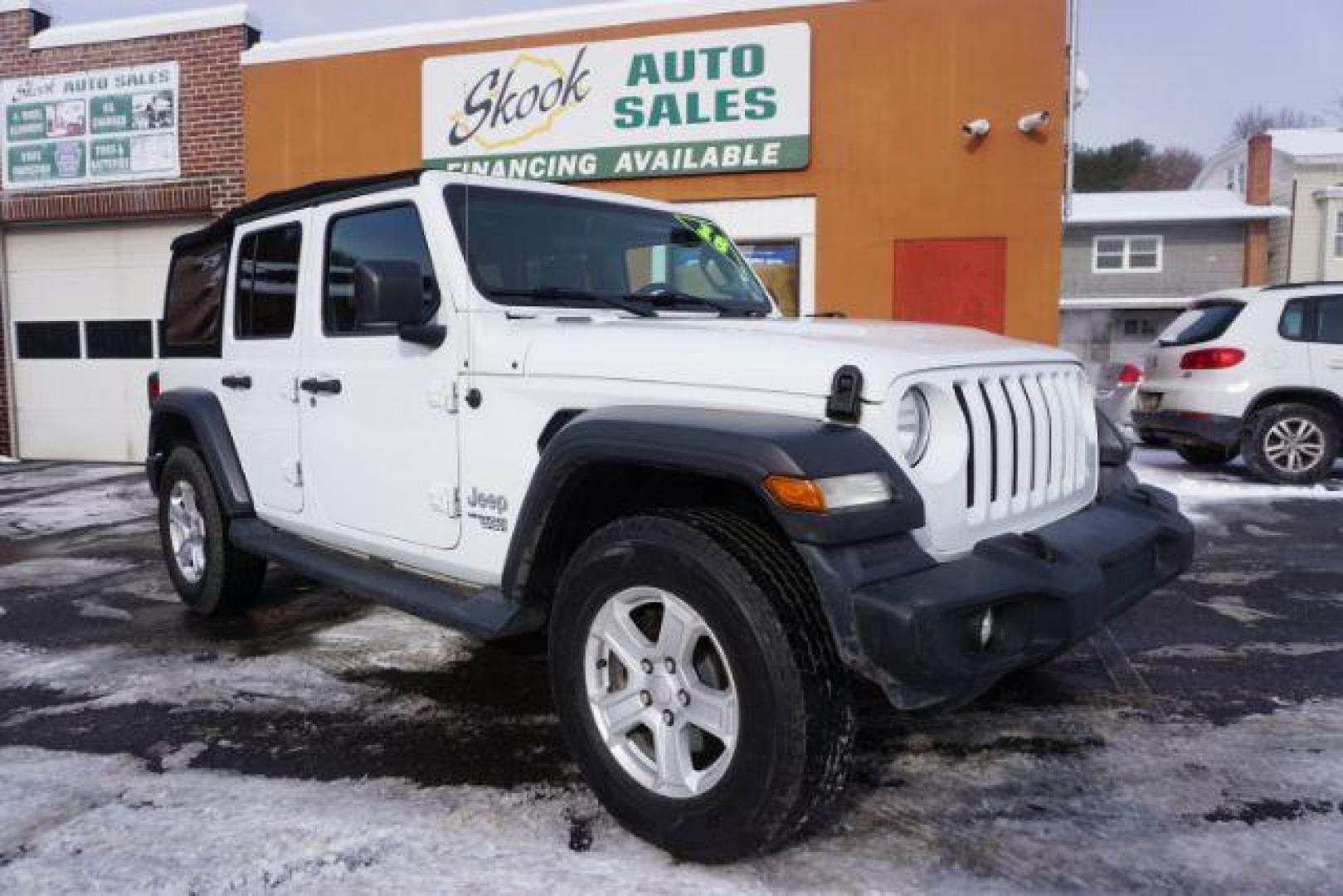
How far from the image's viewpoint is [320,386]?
3955 millimetres

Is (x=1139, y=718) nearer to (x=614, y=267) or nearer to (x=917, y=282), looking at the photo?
(x=614, y=267)

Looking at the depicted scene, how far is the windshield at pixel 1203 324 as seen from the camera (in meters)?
8.94

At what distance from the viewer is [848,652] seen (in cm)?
226

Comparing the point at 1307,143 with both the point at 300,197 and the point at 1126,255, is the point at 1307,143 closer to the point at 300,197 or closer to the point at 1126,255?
the point at 1126,255

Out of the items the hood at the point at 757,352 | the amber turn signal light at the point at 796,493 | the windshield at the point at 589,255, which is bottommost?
the amber turn signal light at the point at 796,493

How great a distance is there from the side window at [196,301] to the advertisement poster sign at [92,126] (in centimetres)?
722

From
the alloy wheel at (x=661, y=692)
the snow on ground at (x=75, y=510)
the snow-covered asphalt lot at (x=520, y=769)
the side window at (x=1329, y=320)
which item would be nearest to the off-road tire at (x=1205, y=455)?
the side window at (x=1329, y=320)

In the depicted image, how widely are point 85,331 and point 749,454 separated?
12.2 meters

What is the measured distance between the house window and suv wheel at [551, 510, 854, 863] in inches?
1176

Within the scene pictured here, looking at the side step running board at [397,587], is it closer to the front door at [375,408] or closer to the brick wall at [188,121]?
the front door at [375,408]

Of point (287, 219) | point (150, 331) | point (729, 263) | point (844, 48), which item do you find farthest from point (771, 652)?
point (150, 331)

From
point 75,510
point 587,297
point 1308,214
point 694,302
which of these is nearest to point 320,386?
point 587,297

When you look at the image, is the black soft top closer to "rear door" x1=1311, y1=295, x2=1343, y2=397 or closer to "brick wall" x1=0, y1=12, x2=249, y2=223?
"brick wall" x1=0, y1=12, x2=249, y2=223

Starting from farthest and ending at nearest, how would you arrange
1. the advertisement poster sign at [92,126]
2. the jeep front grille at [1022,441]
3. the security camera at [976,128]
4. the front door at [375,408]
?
1. the advertisement poster sign at [92,126]
2. the security camera at [976,128]
3. the front door at [375,408]
4. the jeep front grille at [1022,441]
